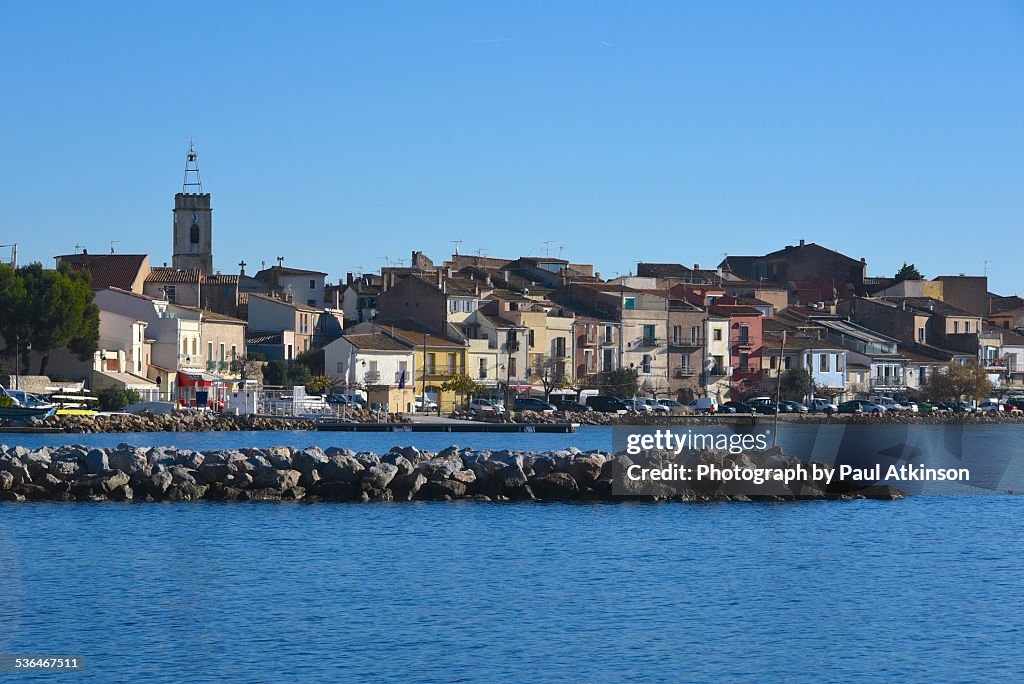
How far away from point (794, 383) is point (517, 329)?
15158 mm

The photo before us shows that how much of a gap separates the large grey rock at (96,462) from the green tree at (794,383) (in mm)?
51814

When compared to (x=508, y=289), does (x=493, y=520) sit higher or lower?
lower

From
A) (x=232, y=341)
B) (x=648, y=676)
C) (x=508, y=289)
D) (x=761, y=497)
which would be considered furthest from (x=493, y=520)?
(x=508, y=289)

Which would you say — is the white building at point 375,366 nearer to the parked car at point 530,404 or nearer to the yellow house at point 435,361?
the yellow house at point 435,361

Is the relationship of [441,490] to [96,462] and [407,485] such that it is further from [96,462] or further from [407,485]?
[96,462]

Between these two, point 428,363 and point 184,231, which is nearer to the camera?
point 428,363

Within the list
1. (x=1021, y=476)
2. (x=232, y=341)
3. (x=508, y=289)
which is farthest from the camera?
(x=508, y=289)

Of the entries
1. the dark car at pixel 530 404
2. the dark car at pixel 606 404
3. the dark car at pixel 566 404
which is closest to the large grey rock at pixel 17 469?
the dark car at pixel 530 404

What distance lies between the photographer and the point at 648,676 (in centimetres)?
1503

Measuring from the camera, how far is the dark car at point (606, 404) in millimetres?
68312

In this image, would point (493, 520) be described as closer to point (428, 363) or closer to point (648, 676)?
point (648, 676)

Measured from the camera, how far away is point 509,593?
1925cm

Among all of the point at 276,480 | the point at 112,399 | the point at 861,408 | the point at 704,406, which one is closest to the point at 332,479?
the point at 276,480

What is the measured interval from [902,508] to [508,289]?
157 feet
